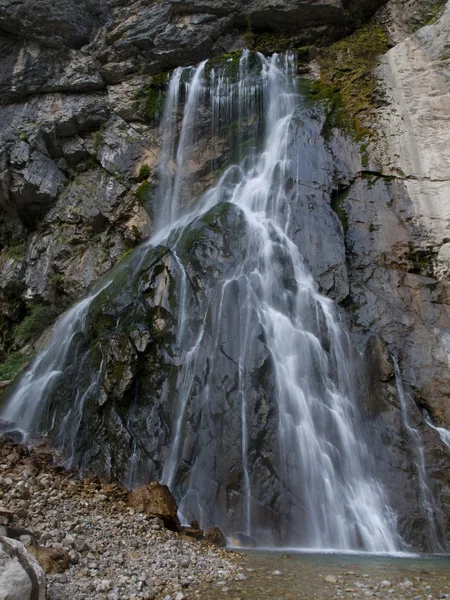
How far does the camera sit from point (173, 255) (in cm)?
1209

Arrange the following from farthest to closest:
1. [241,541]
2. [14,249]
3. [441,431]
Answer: [14,249] < [441,431] < [241,541]

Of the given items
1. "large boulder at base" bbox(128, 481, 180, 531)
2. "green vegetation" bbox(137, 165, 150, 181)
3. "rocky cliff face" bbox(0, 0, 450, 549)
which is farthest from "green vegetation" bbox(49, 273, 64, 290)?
"large boulder at base" bbox(128, 481, 180, 531)

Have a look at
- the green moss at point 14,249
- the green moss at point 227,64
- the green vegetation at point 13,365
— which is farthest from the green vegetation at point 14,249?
the green moss at point 227,64

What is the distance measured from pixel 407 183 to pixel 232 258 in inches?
238

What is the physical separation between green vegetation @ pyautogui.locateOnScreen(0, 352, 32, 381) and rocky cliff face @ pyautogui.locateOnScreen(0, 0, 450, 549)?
135 centimetres

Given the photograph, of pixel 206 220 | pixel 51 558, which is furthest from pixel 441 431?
pixel 51 558

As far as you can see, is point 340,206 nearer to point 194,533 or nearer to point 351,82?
point 351,82

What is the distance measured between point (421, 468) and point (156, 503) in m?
5.13

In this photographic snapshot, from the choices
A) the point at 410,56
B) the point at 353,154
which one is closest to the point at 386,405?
the point at 353,154

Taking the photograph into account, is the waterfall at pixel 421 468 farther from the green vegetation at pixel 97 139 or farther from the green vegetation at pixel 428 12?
the green vegetation at pixel 97 139

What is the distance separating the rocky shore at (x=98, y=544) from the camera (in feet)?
14.3

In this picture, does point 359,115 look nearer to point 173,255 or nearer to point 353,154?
point 353,154

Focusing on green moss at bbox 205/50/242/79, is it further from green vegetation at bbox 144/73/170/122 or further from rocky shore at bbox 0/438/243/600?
rocky shore at bbox 0/438/243/600

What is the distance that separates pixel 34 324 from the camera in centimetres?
1744
